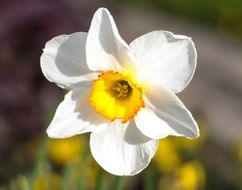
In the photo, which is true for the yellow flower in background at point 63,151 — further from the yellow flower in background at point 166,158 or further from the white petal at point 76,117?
the white petal at point 76,117

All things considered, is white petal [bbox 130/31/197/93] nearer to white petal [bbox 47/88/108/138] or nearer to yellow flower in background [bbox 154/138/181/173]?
white petal [bbox 47/88/108/138]

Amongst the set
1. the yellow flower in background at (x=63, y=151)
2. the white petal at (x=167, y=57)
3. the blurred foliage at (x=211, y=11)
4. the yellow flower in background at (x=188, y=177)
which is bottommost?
the blurred foliage at (x=211, y=11)

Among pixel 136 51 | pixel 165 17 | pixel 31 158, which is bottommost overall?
pixel 165 17

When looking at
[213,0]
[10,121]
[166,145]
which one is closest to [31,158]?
[10,121]

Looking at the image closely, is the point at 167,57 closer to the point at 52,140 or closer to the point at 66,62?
the point at 66,62

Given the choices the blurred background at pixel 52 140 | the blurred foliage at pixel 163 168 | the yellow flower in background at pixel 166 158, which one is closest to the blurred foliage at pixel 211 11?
the blurred background at pixel 52 140

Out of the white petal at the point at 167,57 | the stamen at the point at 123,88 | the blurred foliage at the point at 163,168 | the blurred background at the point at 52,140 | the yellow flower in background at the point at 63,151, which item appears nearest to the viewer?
the white petal at the point at 167,57

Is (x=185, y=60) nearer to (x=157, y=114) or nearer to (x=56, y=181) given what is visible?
(x=157, y=114)
